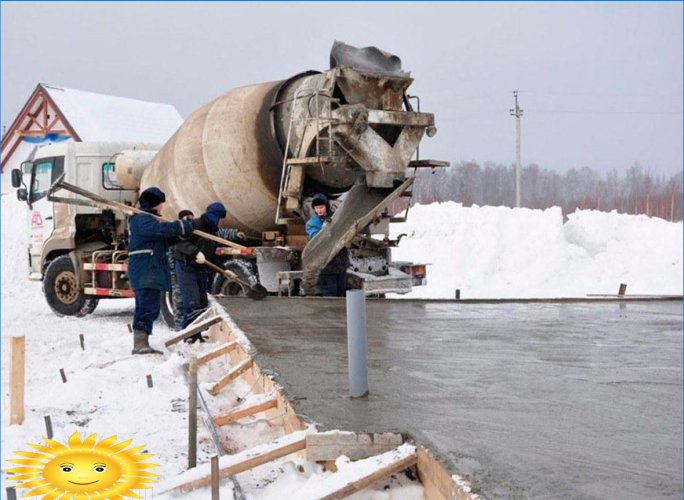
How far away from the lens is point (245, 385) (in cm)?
561

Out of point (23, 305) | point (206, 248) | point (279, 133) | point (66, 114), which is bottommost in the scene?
point (23, 305)

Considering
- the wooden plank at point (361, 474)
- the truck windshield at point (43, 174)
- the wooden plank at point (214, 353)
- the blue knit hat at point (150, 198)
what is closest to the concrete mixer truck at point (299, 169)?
the blue knit hat at point (150, 198)

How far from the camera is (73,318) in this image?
547 inches

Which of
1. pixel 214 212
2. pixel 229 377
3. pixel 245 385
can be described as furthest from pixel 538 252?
pixel 229 377

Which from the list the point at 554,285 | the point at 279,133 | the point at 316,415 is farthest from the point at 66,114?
the point at 316,415

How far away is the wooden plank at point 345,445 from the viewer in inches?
137

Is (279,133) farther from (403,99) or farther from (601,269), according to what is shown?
(601,269)

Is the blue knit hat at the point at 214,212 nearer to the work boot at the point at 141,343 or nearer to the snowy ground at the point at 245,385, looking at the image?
the snowy ground at the point at 245,385

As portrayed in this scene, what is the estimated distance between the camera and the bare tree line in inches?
1277

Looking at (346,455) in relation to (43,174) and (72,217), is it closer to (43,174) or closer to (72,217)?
(72,217)

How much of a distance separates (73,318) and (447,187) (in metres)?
23.2

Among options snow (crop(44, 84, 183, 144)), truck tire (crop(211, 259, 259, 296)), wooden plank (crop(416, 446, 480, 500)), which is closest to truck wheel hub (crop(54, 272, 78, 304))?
truck tire (crop(211, 259, 259, 296))

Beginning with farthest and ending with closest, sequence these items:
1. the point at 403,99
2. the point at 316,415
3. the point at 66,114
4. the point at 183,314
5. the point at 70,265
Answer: the point at 66,114
the point at 70,265
the point at 403,99
the point at 183,314
the point at 316,415

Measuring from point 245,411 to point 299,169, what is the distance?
5.83 m
